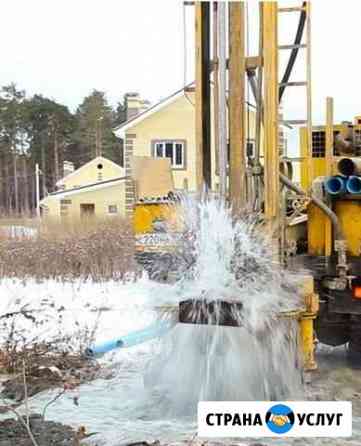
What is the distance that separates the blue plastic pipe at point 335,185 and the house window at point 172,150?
59.0ft

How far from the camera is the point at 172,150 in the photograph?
80.7ft

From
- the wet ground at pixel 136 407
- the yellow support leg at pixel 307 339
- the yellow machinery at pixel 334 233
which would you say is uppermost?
the yellow machinery at pixel 334 233

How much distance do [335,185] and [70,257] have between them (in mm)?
7060

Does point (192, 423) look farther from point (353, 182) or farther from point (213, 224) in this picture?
point (353, 182)

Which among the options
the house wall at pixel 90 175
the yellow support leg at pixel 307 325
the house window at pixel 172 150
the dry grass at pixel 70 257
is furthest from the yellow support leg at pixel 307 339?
the house wall at pixel 90 175

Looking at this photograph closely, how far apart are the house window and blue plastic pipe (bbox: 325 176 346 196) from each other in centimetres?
1798

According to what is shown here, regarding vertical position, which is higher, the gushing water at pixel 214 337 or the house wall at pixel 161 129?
the house wall at pixel 161 129

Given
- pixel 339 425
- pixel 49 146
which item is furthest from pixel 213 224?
pixel 49 146

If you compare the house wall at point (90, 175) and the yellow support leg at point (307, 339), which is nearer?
the yellow support leg at point (307, 339)

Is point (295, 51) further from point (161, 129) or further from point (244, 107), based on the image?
point (161, 129)

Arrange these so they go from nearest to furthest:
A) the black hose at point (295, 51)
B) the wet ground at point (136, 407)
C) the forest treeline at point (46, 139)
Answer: the wet ground at point (136, 407), the black hose at point (295, 51), the forest treeline at point (46, 139)

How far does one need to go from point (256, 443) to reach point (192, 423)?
1.59 ft

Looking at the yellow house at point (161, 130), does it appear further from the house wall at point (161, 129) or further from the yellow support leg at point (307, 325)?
the yellow support leg at point (307, 325)

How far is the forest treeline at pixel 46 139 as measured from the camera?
49.5 metres
